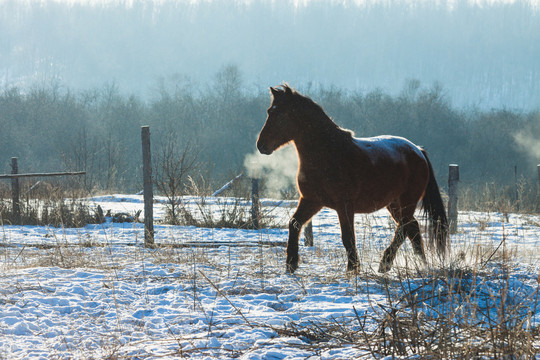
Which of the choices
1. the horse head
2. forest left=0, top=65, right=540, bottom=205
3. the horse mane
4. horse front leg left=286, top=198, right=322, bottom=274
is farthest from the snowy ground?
forest left=0, top=65, right=540, bottom=205

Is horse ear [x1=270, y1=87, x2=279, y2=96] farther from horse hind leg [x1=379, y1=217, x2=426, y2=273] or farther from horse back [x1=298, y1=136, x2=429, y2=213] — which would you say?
horse hind leg [x1=379, y1=217, x2=426, y2=273]

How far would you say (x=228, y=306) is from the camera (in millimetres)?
4129

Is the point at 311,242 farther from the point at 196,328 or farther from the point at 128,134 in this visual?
the point at 128,134

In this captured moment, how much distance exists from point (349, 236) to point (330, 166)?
77 centimetres

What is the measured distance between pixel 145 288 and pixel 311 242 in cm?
456

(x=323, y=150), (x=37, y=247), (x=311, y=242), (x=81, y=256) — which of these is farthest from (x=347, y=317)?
(x=37, y=247)

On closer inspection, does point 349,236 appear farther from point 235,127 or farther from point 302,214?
point 235,127

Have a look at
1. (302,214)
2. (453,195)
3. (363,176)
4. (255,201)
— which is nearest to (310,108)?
(363,176)

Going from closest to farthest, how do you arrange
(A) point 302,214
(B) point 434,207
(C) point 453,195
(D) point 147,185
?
1. (A) point 302,214
2. (B) point 434,207
3. (D) point 147,185
4. (C) point 453,195

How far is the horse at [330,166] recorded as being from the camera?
201 inches

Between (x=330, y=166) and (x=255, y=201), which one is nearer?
(x=330, y=166)

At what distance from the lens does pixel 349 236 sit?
5.18m

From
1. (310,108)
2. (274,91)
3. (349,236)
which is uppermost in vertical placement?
(274,91)

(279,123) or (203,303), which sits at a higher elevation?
(279,123)
